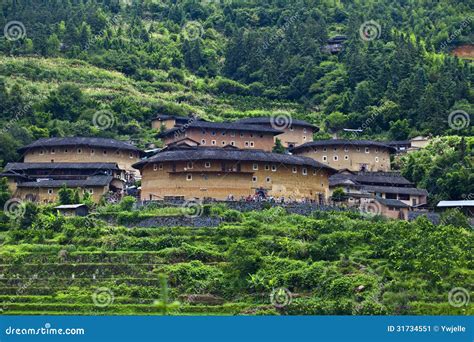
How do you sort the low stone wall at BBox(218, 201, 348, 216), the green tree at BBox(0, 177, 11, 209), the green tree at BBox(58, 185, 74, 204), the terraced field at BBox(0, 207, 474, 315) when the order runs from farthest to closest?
the green tree at BBox(0, 177, 11, 209) < the green tree at BBox(58, 185, 74, 204) < the low stone wall at BBox(218, 201, 348, 216) < the terraced field at BBox(0, 207, 474, 315)

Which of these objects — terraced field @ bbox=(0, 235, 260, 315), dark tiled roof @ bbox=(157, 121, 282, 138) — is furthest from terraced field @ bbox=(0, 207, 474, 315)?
dark tiled roof @ bbox=(157, 121, 282, 138)

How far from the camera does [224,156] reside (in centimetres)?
5616

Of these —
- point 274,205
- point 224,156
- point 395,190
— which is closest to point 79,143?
point 224,156

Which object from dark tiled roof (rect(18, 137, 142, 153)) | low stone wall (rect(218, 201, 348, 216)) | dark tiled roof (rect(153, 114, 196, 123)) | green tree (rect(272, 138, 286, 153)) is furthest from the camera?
dark tiled roof (rect(153, 114, 196, 123))

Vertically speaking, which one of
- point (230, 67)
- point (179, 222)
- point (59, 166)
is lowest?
point (179, 222)

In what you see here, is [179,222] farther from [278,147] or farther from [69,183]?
[278,147]

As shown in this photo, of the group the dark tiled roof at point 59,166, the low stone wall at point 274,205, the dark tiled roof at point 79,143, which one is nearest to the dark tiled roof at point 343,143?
the dark tiled roof at point 79,143

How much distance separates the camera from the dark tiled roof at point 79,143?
64.6m

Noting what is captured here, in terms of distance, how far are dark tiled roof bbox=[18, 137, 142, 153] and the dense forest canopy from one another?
1.89m

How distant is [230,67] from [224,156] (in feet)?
158

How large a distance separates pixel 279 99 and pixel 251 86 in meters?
3.42

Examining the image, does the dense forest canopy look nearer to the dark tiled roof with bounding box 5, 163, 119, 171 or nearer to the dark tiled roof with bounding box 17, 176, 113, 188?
the dark tiled roof with bounding box 5, 163, 119, 171

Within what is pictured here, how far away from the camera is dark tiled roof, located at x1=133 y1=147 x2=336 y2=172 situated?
56125mm

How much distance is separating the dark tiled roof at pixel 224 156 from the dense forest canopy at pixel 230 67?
13129 mm
